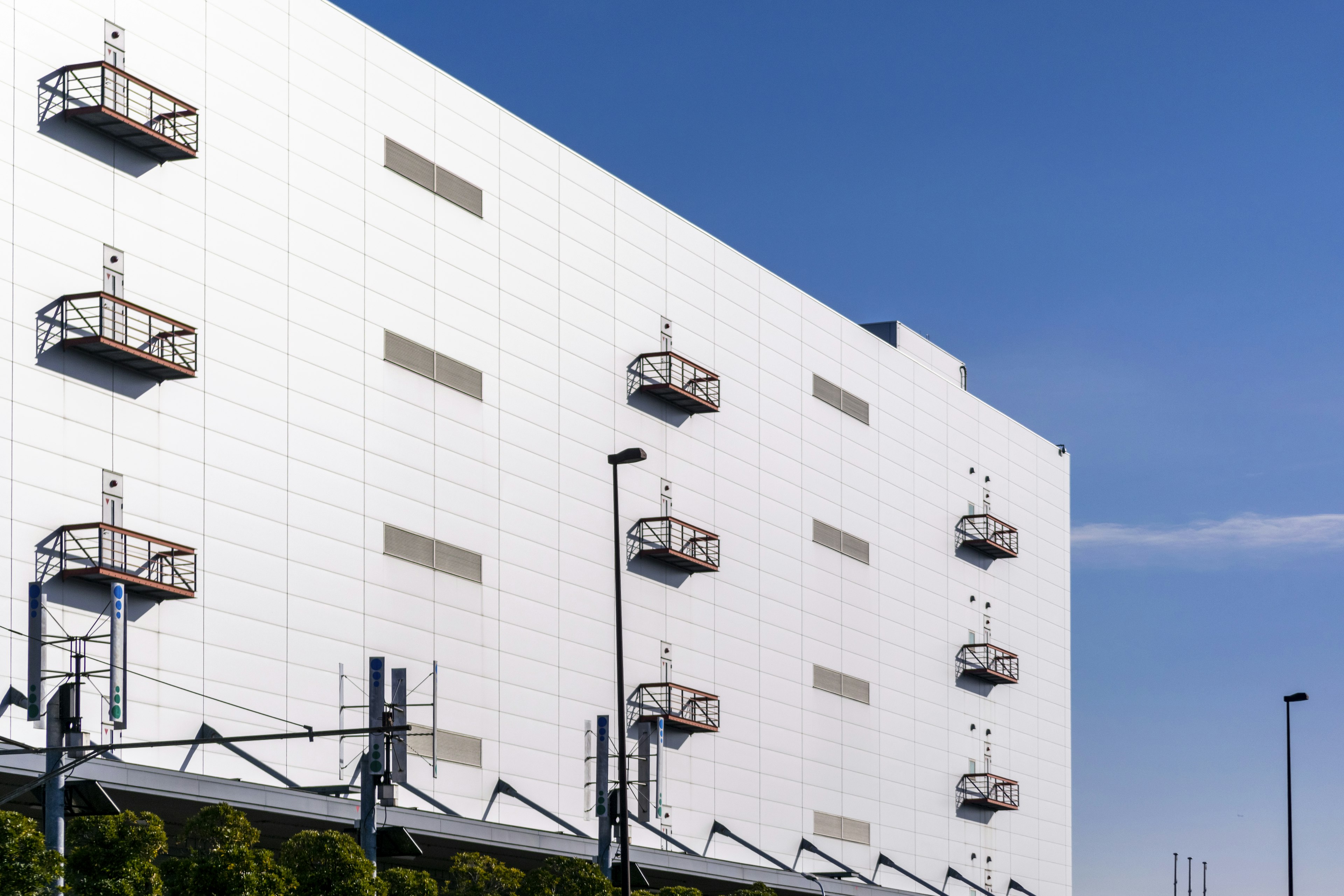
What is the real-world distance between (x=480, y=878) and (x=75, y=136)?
23.5 metres

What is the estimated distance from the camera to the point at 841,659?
8450 cm

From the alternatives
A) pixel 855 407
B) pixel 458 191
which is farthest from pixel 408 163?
pixel 855 407

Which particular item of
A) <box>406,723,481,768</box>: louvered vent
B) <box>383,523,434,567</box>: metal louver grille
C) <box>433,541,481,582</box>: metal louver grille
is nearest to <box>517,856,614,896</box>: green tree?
<box>406,723,481,768</box>: louvered vent

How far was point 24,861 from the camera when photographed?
32969mm

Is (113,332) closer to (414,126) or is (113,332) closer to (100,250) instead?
(100,250)

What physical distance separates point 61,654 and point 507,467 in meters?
21.3

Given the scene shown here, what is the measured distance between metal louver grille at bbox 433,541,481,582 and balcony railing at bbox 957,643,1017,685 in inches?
1556

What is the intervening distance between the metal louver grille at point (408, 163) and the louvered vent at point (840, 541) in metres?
28.1

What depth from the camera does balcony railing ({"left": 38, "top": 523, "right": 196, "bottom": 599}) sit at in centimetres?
4753

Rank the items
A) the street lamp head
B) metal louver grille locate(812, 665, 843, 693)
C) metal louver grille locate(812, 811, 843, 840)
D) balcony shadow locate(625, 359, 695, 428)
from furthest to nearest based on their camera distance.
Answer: metal louver grille locate(812, 665, 843, 693) < metal louver grille locate(812, 811, 843, 840) < balcony shadow locate(625, 359, 695, 428) < the street lamp head

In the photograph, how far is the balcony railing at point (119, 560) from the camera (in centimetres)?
4753

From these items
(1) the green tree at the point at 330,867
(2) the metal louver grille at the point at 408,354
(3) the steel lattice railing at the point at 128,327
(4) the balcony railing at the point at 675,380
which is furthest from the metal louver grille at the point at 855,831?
(1) the green tree at the point at 330,867

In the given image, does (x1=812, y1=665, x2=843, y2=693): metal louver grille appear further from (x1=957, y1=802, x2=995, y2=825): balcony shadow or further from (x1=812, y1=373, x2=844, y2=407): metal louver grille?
(x1=957, y1=802, x2=995, y2=825): balcony shadow

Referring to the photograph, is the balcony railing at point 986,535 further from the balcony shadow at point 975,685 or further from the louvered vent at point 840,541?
the louvered vent at point 840,541
